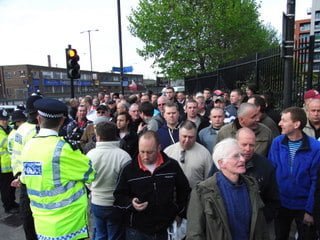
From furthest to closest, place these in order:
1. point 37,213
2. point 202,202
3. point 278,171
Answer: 1. point 278,171
2. point 37,213
3. point 202,202

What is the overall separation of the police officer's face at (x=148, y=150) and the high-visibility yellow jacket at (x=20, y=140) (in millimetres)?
2199

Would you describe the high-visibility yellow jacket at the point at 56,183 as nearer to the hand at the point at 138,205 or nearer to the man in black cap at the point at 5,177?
the hand at the point at 138,205

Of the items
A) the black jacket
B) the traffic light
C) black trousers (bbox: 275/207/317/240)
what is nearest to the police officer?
the black jacket

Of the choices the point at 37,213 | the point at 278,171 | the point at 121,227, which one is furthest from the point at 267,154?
the point at 37,213

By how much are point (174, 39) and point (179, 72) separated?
6.64 ft

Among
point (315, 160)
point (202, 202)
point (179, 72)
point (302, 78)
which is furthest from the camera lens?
point (179, 72)

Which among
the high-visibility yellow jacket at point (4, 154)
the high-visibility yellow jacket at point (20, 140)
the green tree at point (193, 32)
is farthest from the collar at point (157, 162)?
the green tree at point (193, 32)

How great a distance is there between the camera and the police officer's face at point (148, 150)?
2.99 meters

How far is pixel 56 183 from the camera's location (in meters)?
2.69

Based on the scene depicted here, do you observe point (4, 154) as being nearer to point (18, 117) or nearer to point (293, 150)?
point (18, 117)

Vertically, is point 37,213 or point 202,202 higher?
point 202,202

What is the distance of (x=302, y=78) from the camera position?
6973mm

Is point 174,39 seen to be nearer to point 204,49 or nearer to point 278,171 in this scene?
point 204,49

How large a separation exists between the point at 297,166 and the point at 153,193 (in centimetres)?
161
